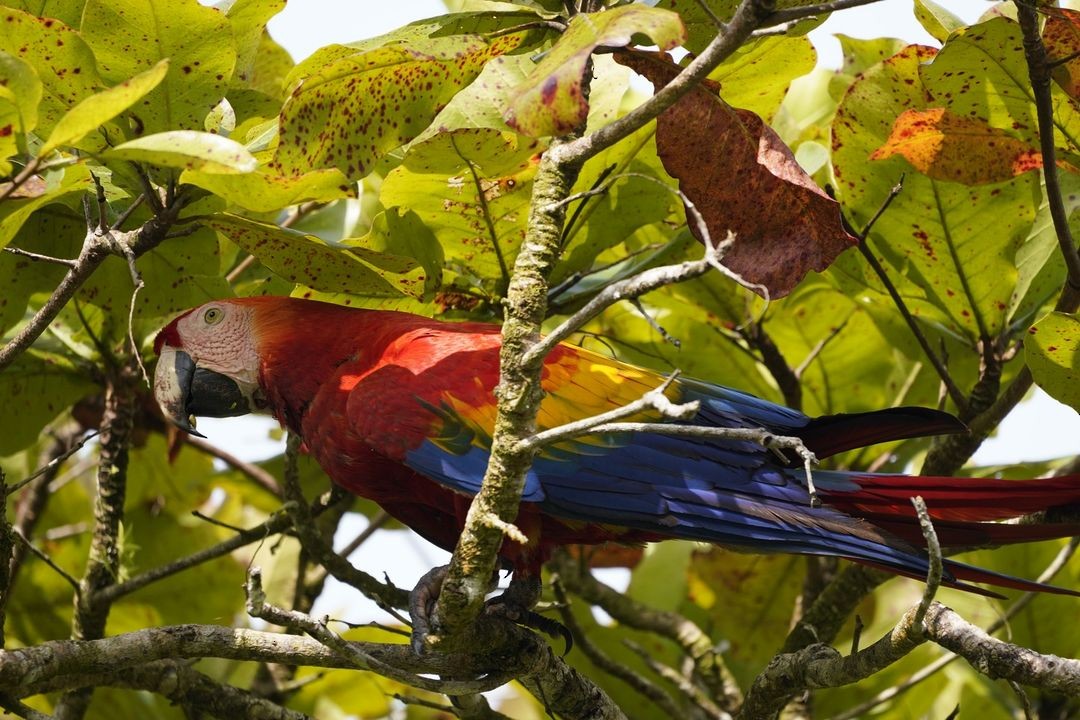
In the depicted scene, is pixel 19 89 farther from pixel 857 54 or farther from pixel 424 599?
pixel 857 54

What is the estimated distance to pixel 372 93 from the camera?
1827 mm

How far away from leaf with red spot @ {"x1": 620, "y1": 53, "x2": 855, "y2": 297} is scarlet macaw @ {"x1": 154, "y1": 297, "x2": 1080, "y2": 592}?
0.43 metres

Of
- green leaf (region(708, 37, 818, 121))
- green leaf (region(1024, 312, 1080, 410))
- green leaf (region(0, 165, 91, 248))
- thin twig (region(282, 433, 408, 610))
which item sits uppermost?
green leaf (region(708, 37, 818, 121))

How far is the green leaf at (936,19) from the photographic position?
6.96 feet

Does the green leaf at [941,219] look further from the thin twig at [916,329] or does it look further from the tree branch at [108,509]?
the tree branch at [108,509]

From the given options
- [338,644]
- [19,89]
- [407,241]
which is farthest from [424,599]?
[19,89]

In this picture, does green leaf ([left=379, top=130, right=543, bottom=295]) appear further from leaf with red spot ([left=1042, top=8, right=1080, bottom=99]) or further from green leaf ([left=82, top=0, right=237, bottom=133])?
leaf with red spot ([left=1042, top=8, right=1080, bottom=99])

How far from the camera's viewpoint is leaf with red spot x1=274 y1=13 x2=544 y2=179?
177 centimetres

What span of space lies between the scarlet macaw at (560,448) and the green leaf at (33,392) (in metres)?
0.35

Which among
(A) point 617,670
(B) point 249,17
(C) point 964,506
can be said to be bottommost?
(A) point 617,670

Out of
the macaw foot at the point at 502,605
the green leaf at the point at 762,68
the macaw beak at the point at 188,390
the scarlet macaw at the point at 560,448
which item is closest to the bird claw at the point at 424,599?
the macaw foot at the point at 502,605

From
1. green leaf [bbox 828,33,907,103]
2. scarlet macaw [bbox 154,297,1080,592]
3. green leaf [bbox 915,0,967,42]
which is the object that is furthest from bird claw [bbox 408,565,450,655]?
green leaf [bbox 828,33,907,103]

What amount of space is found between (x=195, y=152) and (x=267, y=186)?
213mm

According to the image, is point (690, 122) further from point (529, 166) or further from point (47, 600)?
point (47, 600)
